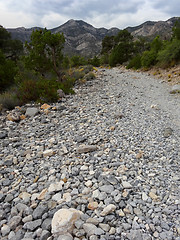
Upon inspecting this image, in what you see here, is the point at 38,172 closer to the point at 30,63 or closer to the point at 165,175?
the point at 165,175

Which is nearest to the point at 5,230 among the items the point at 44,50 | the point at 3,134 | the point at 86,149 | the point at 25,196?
the point at 25,196

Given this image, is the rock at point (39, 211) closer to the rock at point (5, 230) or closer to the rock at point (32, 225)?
the rock at point (32, 225)

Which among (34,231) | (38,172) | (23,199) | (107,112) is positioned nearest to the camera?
(34,231)

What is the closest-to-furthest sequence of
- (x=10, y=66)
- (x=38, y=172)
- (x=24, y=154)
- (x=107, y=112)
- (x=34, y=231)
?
(x=34, y=231)
(x=38, y=172)
(x=24, y=154)
(x=107, y=112)
(x=10, y=66)

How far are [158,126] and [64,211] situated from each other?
13.9 feet

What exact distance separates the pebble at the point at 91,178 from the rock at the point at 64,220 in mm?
11

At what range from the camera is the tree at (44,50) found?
9.31m

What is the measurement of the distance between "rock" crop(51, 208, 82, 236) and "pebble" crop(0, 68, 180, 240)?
0.04 feet

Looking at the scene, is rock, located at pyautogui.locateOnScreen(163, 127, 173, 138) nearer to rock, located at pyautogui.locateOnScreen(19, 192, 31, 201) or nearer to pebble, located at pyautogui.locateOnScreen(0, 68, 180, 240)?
pebble, located at pyautogui.locateOnScreen(0, 68, 180, 240)

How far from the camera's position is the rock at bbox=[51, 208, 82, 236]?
196 cm

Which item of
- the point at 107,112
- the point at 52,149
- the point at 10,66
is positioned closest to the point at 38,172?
the point at 52,149

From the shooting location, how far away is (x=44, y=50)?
31.9 ft

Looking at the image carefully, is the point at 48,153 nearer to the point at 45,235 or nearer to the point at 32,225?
the point at 32,225

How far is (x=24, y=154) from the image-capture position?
3910 mm
